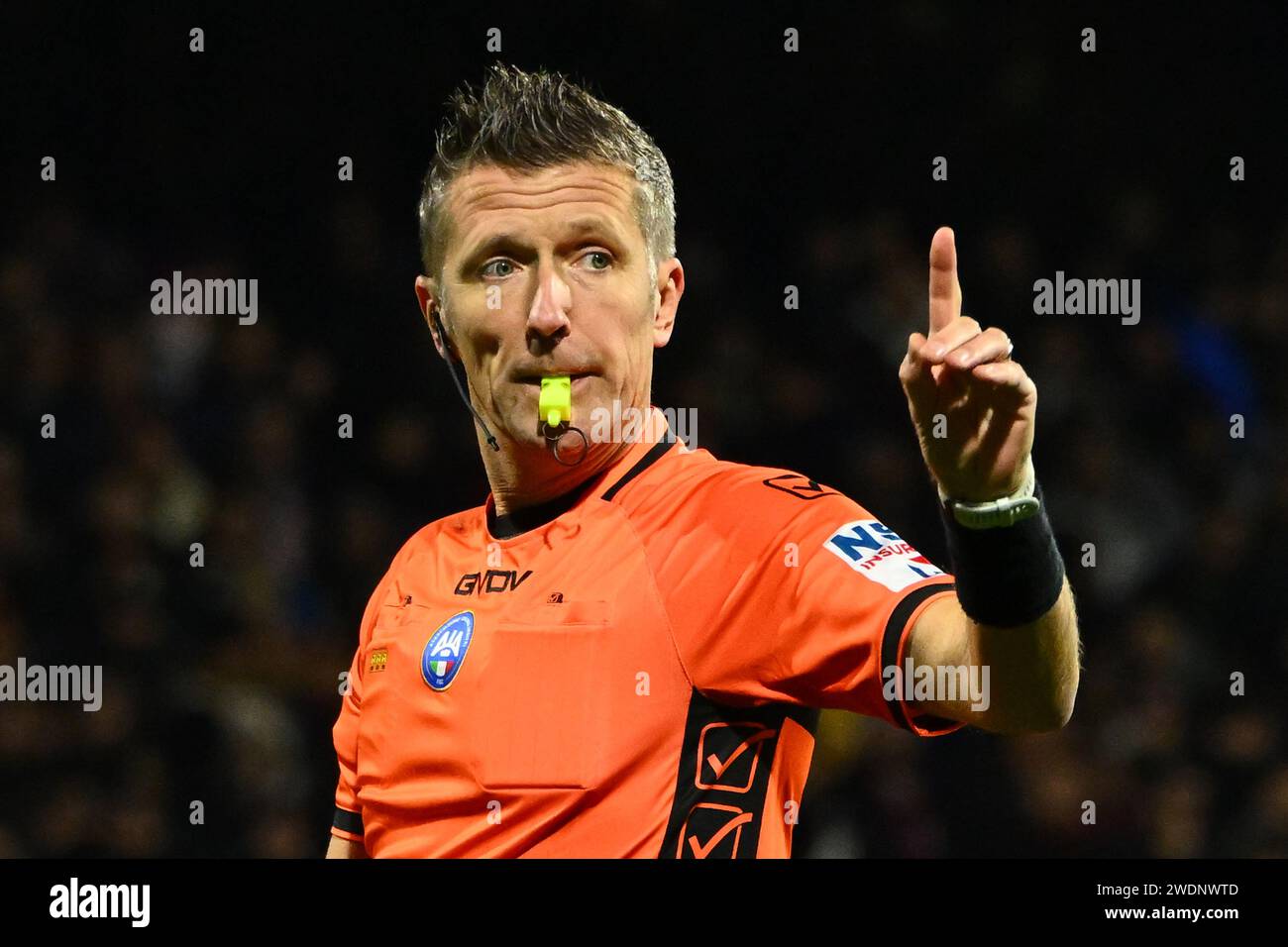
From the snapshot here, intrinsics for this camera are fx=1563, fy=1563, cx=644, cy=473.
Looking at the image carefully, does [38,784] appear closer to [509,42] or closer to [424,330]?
[424,330]

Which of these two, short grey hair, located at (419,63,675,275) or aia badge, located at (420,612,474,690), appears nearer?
aia badge, located at (420,612,474,690)

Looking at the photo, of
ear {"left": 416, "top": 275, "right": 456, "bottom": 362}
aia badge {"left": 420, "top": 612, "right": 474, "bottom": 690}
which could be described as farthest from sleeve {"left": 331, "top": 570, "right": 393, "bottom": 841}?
ear {"left": 416, "top": 275, "right": 456, "bottom": 362}

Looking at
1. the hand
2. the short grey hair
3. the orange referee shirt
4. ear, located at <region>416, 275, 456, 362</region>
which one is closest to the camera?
the hand

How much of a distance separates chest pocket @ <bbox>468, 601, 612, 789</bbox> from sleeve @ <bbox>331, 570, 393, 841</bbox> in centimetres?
50

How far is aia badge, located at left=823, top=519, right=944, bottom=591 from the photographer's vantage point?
2256 millimetres

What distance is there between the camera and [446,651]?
265 centimetres

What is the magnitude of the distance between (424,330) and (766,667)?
3.87m

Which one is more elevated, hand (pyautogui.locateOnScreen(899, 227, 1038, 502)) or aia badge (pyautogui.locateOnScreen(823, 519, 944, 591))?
hand (pyautogui.locateOnScreen(899, 227, 1038, 502))

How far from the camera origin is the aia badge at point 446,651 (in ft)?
8.59

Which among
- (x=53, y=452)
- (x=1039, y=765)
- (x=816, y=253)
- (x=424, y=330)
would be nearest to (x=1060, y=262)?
(x=816, y=253)

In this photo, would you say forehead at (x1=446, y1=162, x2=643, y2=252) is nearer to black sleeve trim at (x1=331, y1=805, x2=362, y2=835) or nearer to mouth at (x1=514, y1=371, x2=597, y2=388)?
mouth at (x1=514, y1=371, x2=597, y2=388)

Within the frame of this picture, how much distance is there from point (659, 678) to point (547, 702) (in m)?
0.19

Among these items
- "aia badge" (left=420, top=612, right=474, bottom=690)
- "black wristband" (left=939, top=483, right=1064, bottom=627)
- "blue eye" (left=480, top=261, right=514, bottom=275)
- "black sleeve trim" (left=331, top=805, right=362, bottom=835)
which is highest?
"blue eye" (left=480, top=261, right=514, bottom=275)

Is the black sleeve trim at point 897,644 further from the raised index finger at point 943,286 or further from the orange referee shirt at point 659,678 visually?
the raised index finger at point 943,286
